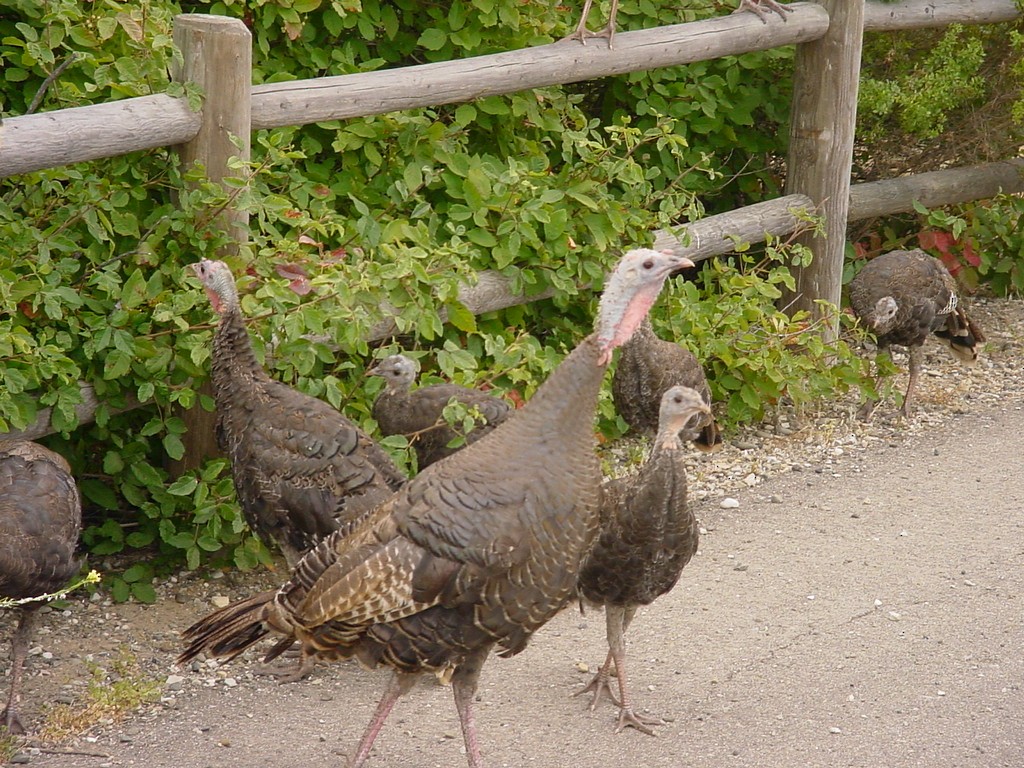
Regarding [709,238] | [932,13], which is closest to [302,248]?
[709,238]

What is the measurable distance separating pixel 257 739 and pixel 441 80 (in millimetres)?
2707

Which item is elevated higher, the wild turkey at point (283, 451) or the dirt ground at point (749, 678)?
the wild turkey at point (283, 451)

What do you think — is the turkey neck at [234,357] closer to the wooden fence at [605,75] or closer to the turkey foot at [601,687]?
the wooden fence at [605,75]

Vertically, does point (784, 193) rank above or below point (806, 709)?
above

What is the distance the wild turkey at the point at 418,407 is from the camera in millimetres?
5105

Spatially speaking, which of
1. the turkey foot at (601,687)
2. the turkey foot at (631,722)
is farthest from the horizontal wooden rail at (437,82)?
the turkey foot at (631,722)

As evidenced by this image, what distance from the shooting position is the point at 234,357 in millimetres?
4645

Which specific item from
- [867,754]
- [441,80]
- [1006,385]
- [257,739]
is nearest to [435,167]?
[441,80]

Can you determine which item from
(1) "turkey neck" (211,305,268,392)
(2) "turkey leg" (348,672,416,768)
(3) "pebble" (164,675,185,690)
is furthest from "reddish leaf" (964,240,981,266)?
(3) "pebble" (164,675,185,690)

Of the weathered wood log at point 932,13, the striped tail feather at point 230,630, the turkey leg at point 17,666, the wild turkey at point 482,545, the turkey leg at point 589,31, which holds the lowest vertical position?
the turkey leg at point 17,666

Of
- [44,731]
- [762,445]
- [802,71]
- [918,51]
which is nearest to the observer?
→ [44,731]

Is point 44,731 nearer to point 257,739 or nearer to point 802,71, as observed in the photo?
point 257,739

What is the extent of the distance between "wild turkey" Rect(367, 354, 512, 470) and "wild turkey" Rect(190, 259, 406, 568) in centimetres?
51

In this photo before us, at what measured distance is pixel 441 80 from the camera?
5.46 metres
